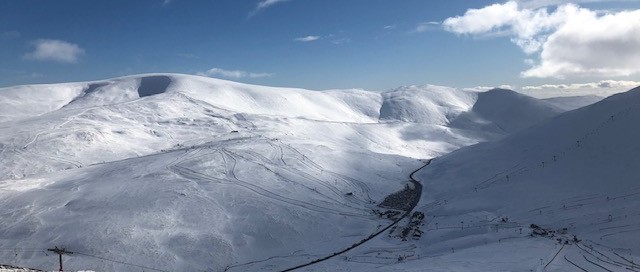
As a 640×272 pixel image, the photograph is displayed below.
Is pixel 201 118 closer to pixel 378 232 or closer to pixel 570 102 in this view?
pixel 378 232

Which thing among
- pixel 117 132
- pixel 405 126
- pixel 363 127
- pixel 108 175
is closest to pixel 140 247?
pixel 108 175

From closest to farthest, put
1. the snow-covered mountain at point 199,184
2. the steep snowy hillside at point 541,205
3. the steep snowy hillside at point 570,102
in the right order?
the steep snowy hillside at point 541,205
the snow-covered mountain at point 199,184
the steep snowy hillside at point 570,102

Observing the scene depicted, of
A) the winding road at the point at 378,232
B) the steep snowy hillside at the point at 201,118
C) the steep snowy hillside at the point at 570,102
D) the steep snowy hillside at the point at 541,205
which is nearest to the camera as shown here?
the steep snowy hillside at the point at 541,205

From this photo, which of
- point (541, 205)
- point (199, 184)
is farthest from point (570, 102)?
point (199, 184)

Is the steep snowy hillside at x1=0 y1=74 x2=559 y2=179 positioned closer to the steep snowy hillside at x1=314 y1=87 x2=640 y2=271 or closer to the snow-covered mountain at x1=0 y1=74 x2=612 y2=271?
the snow-covered mountain at x1=0 y1=74 x2=612 y2=271

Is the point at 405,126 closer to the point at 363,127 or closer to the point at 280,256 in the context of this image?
the point at 363,127

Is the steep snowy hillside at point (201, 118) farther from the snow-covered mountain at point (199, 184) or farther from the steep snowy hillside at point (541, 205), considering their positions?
the steep snowy hillside at point (541, 205)

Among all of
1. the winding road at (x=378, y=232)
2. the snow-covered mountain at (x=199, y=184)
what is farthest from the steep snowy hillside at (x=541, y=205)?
the winding road at (x=378, y=232)
